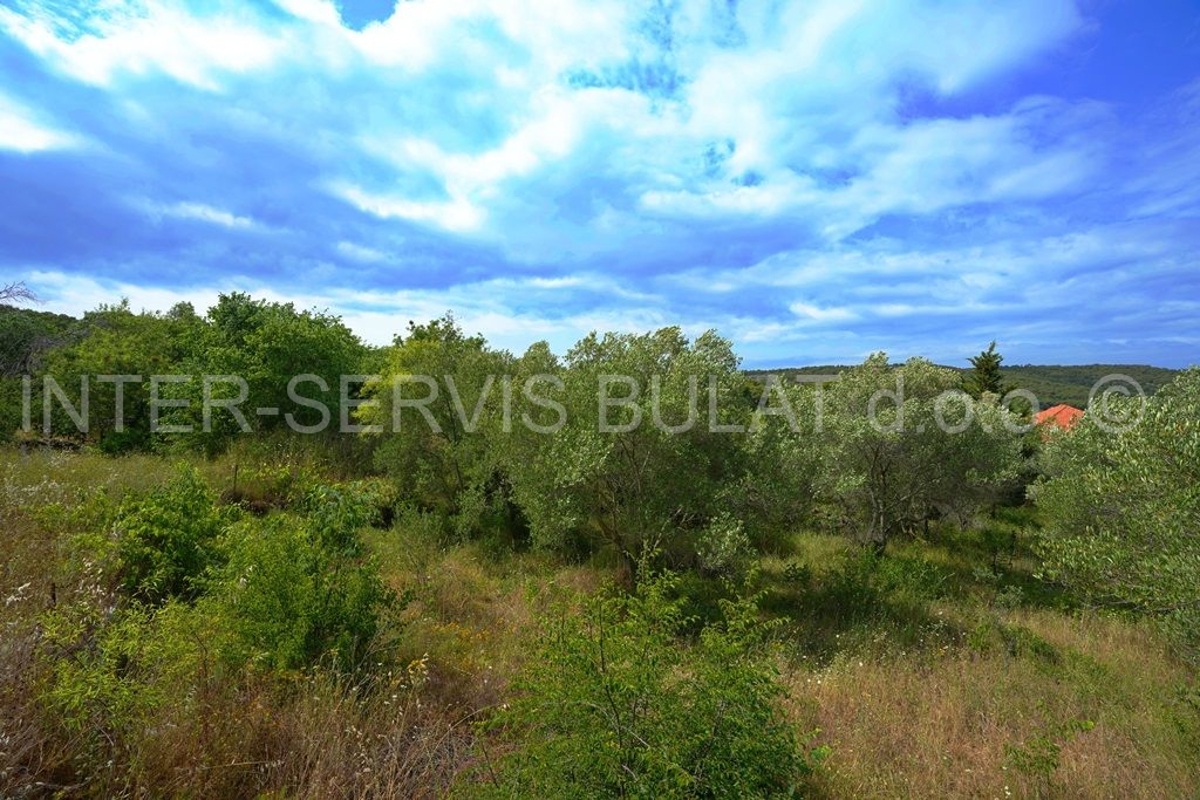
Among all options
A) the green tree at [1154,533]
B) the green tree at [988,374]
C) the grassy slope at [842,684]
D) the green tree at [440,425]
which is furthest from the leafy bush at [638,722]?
the green tree at [988,374]

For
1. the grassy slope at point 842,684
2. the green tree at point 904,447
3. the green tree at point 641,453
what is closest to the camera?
the grassy slope at point 842,684

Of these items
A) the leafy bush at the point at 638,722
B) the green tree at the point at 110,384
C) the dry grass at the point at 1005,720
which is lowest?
the dry grass at the point at 1005,720

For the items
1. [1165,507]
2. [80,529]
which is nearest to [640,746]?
[1165,507]

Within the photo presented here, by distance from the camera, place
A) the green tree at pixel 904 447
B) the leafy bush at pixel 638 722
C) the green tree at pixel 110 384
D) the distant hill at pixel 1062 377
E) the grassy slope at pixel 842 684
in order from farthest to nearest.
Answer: the distant hill at pixel 1062 377 → the green tree at pixel 110 384 → the green tree at pixel 904 447 → the grassy slope at pixel 842 684 → the leafy bush at pixel 638 722

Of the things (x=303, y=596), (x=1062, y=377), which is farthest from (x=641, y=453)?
(x=1062, y=377)

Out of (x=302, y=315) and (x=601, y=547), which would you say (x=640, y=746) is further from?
(x=302, y=315)

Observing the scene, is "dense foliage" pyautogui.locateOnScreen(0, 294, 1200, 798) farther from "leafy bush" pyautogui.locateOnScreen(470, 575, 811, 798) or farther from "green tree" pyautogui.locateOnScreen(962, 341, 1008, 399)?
"green tree" pyautogui.locateOnScreen(962, 341, 1008, 399)

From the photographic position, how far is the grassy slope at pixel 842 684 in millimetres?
3533

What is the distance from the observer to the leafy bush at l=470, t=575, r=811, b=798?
9.89ft

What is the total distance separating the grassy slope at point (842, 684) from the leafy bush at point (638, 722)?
73 centimetres

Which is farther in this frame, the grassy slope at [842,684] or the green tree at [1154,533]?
the green tree at [1154,533]

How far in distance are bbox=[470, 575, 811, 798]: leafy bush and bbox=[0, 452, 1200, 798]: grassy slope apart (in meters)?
0.73

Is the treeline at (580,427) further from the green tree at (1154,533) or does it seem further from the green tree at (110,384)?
the green tree at (1154,533)

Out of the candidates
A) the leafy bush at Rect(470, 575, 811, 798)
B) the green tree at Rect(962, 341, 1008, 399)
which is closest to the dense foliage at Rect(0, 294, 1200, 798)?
the leafy bush at Rect(470, 575, 811, 798)
